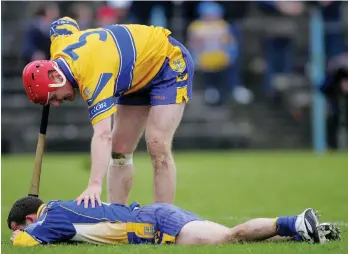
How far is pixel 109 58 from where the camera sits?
8844mm

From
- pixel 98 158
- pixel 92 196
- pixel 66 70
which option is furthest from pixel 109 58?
pixel 92 196

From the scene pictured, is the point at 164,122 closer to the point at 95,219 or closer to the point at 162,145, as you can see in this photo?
the point at 162,145

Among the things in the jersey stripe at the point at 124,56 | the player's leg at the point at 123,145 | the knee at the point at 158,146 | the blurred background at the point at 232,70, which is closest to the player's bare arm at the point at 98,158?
the jersey stripe at the point at 124,56

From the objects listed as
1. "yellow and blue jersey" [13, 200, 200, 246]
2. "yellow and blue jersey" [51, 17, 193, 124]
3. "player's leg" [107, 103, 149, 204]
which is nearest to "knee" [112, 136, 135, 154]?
"player's leg" [107, 103, 149, 204]

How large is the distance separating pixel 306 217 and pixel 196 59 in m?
15.7

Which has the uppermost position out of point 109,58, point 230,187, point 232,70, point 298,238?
point 109,58

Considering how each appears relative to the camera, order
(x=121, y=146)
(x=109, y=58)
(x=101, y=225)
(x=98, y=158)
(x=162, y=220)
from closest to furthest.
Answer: (x=162, y=220) → (x=101, y=225) → (x=98, y=158) → (x=109, y=58) → (x=121, y=146)

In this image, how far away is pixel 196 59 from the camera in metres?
23.3

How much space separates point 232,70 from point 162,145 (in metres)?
14.1

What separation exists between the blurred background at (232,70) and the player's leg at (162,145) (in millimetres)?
13120

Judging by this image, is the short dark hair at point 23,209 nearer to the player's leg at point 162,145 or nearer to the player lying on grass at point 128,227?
the player lying on grass at point 128,227

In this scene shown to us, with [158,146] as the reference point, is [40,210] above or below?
below

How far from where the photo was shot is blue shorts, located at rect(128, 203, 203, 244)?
26.3 ft

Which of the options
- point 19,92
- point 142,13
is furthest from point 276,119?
point 19,92
